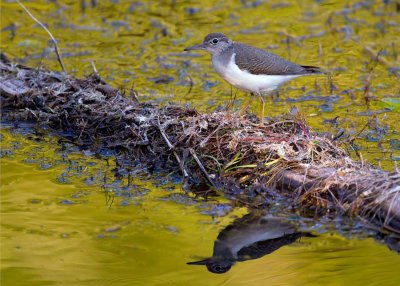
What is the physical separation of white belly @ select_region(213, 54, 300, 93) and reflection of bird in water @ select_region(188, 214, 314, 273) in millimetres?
1635

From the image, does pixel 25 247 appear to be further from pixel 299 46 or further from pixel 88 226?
pixel 299 46

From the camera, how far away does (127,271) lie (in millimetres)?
5602

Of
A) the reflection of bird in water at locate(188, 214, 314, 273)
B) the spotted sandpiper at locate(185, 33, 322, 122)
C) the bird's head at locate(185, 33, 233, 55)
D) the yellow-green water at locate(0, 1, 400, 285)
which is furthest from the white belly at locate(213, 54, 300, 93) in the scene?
the reflection of bird in water at locate(188, 214, 314, 273)

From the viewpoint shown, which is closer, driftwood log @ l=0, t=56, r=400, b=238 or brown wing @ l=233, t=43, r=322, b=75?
driftwood log @ l=0, t=56, r=400, b=238

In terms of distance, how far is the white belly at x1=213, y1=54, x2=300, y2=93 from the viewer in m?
7.55

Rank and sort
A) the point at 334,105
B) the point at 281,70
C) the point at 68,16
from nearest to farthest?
1. the point at 281,70
2. the point at 334,105
3. the point at 68,16

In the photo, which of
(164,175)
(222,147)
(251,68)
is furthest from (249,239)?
(251,68)

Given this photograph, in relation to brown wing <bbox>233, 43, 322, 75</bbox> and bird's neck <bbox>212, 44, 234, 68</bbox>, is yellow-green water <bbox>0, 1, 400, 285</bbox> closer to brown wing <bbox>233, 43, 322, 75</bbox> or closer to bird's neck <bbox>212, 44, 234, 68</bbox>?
brown wing <bbox>233, 43, 322, 75</bbox>

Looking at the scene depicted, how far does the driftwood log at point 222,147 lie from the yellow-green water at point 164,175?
272 millimetres

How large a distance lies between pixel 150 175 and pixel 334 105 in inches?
106

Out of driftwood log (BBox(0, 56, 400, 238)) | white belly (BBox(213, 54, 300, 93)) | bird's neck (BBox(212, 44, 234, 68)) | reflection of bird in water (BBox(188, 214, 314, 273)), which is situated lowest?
reflection of bird in water (BBox(188, 214, 314, 273))

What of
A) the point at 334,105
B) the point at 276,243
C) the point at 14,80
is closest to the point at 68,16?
the point at 14,80

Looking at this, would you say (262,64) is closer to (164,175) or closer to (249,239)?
(164,175)

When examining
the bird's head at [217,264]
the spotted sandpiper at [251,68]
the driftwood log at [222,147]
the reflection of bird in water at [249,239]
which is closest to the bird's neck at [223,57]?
the spotted sandpiper at [251,68]
